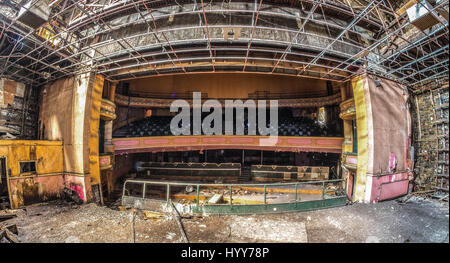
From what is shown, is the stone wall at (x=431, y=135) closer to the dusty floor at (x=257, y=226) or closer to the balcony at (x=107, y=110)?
the dusty floor at (x=257, y=226)

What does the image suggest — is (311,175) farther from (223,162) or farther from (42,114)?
(42,114)

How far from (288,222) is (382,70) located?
26.3 ft

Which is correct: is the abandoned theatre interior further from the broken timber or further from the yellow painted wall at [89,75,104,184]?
the broken timber

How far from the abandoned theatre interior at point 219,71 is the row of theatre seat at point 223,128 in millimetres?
309

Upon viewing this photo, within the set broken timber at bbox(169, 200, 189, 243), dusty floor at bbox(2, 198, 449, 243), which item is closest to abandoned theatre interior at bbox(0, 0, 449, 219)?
broken timber at bbox(169, 200, 189, 243)

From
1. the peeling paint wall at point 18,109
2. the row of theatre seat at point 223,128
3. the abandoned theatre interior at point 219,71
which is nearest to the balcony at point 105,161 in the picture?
the abandoned theatre interior at point 219,71

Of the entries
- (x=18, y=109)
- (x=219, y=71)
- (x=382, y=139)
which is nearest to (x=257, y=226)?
(x=382, y=139)

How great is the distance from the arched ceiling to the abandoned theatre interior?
0.21 feet

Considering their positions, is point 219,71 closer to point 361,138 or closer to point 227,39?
point 227,39

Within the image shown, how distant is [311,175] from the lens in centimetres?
1374

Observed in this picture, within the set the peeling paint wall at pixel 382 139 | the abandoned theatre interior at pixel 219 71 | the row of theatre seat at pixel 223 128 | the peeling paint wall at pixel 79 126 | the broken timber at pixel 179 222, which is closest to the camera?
the broken timber at pixel 179 222

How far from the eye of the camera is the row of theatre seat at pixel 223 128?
1236cm

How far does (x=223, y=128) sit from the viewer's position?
42.9 feet
